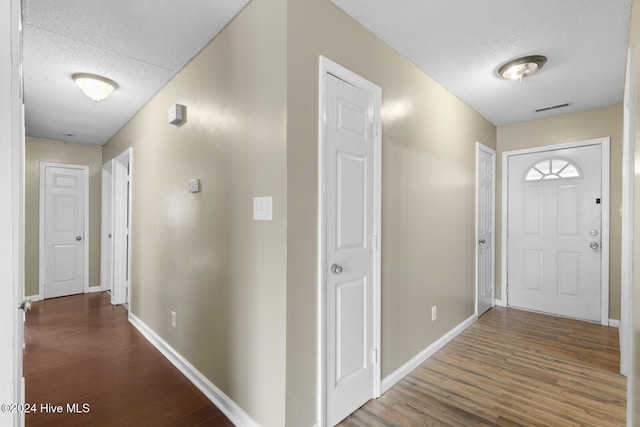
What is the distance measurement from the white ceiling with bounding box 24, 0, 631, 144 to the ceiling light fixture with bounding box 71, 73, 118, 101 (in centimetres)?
7

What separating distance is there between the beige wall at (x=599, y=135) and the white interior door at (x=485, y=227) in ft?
1.61

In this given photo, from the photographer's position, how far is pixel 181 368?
98.9 inches

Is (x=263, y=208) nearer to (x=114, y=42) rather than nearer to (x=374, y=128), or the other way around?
(x=374, y=128)

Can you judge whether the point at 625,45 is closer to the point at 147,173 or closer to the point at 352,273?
the point at 352,273

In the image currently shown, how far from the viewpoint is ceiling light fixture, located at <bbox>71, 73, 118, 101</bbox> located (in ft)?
8.73

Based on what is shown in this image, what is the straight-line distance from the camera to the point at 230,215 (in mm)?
1983

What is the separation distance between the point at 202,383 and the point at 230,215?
1.29m

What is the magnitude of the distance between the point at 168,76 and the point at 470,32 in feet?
8.05

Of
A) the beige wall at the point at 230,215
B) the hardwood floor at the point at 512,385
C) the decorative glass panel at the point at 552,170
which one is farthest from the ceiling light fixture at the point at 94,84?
the decorative glass panel at the point at 552,170

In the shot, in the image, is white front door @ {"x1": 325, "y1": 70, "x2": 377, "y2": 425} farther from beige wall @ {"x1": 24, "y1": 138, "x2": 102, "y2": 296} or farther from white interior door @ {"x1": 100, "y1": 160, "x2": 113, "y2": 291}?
beige wall @ {"x1": 24, "y1": 138, "x2": 102, "y2": 296}

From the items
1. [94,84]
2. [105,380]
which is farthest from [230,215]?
[94,84]

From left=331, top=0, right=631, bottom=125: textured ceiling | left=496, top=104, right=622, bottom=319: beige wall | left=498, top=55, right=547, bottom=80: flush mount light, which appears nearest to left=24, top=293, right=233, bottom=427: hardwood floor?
left=331, top=0, right=631, bottom=125: textured ceiling

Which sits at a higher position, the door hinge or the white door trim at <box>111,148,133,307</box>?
the door hinge

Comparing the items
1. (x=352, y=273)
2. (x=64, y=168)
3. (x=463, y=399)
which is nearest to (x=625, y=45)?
(x=352, y=273)
